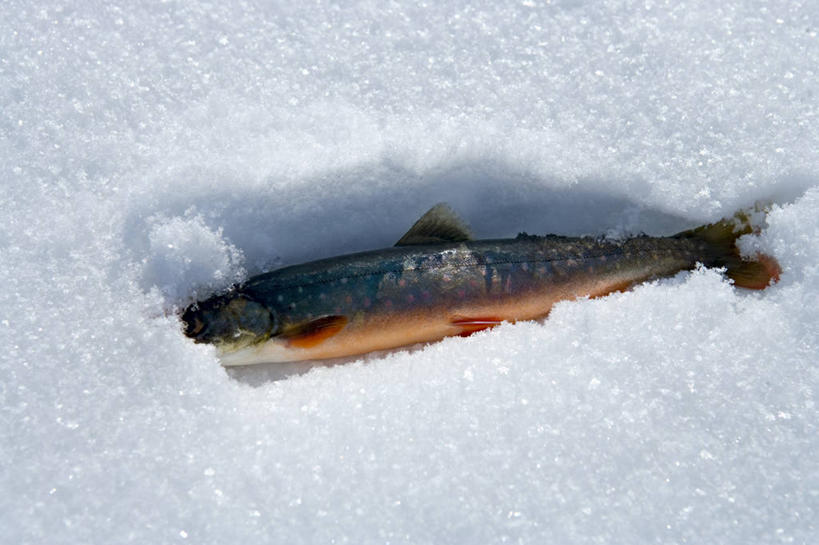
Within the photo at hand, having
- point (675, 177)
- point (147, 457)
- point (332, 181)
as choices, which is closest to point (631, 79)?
point (675, 177)

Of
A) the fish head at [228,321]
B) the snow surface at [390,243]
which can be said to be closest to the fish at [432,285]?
the fish head at [228,321]

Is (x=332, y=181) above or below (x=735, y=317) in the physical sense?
above

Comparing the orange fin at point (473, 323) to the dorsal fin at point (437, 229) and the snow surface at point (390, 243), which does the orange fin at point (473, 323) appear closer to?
the snow surface at point (390, 243)

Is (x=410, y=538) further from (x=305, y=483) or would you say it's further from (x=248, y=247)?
(x=248, y=247)

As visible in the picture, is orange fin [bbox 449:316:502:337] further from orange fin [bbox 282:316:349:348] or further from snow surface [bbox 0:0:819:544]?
orange fin [bbox 282:316:349:348]

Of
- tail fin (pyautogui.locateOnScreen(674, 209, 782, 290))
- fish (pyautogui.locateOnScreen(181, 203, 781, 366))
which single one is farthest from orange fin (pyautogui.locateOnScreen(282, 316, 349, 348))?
tail fin (pyautogui.locateOnScreen(674, 209, 782, 290))

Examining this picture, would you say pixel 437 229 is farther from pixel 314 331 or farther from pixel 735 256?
pixel 735 256

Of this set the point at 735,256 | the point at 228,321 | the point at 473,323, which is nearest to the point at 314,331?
the point at 228,321
